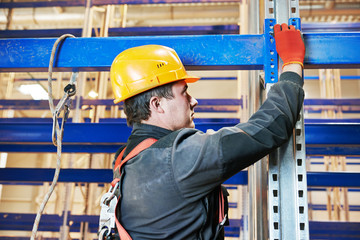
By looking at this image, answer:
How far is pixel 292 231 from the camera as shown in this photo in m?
1.50

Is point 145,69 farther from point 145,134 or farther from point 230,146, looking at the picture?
point 230,146

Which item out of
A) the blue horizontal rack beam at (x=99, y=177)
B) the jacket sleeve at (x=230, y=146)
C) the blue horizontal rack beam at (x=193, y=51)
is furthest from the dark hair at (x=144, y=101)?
the blue horizontal rack beam at (x=99, y=177)

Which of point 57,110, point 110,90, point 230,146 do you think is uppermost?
point 110,90

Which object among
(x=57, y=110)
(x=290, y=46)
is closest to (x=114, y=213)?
(x=57, y=110)

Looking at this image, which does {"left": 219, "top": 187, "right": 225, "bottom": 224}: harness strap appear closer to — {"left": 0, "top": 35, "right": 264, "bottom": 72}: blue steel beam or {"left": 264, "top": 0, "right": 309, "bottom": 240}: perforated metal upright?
{"left": 264, "top": 0, "right": 309, "bottom": 240}: perforated metal upright

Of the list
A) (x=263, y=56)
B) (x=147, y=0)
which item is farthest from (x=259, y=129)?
(x=147, y=0)

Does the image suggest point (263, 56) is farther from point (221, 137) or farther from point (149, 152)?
point (149, 152)

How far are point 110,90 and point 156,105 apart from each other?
25.0 ft

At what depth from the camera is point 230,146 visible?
4.46 ft

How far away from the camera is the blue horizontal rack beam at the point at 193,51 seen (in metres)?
1.60

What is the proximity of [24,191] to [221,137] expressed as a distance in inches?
521

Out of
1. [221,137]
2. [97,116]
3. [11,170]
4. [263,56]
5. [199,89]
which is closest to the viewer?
[221,137]

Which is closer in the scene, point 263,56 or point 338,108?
point 263,56

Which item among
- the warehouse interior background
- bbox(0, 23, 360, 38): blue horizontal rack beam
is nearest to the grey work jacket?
the warehouse interior background
